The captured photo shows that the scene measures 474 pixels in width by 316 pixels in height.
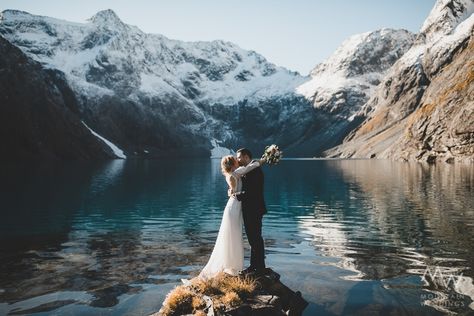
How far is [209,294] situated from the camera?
13320 mm

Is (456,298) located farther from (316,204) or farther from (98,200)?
(98,200)

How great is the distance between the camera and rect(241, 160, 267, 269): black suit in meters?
14.9

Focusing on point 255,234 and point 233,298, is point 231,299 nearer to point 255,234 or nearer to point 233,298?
point 233,298

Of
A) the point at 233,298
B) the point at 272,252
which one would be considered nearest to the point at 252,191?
the point at 233,298

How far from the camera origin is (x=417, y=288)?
16.4 m

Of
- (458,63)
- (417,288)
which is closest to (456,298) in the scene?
(417,288)

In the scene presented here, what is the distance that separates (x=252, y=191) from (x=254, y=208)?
607mm

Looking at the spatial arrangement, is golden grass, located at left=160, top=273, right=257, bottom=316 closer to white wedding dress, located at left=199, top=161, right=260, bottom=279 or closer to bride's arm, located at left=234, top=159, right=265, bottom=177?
white wedding dress, located at left=199, top=161, right=260, bottom=279

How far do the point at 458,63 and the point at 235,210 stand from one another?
19294cm

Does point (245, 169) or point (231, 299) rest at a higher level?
point (245, 169)

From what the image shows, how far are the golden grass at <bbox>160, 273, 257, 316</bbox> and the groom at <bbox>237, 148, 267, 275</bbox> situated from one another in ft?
3.01

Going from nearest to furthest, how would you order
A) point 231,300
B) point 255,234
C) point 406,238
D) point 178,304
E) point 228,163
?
point 231,300, point 178,304, point 228,163, point 255,234, point 406,238

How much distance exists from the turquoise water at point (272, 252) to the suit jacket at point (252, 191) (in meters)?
3.85

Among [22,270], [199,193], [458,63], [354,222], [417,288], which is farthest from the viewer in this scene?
[458,63]
